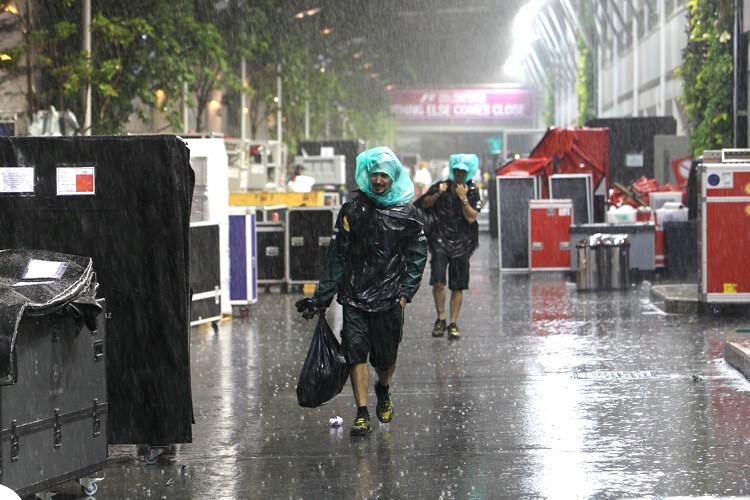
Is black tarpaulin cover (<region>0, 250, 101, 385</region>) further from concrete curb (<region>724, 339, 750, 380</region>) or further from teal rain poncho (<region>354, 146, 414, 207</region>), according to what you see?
concrete curb (<region>724, 339, 750, 380</region>)

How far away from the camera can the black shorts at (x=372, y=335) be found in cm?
958

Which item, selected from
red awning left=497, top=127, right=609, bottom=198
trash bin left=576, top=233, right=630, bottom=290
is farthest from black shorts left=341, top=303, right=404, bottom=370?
red awning left=497, top=127, right=609, bottom=198

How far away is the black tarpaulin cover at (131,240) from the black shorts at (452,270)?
270 inches

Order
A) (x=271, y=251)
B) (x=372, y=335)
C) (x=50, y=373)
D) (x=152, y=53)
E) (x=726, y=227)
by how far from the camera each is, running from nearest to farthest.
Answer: (x=50, y=373), (x=372, y=335), (x=726, y=227), (x=271, y=251), (x=152, y=53)

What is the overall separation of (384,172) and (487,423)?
190 cm

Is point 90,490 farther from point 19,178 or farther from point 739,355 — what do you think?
point 739,355

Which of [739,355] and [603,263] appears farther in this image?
[603,263]

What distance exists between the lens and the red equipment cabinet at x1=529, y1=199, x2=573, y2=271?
1018 inches

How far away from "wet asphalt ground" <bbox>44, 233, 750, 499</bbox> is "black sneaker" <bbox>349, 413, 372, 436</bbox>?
0.27ft

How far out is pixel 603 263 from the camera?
22.6 metres

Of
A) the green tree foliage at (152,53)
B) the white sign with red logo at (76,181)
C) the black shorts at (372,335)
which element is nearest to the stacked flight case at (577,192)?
the green tree foliage at (152,53)

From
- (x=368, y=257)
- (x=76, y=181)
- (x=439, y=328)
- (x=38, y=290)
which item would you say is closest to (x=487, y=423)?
(x=368, y=257)

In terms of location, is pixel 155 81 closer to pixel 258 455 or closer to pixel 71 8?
pixel 71 8

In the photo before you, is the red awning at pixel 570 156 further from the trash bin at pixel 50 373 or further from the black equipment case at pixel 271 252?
the trash bin at pixel 50 373
